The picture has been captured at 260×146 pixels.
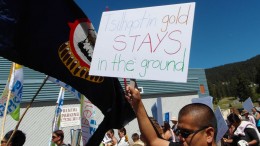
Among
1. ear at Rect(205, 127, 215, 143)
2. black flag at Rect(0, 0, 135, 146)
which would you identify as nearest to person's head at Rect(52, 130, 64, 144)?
black flag at Rect(0, 0, 135, 146)

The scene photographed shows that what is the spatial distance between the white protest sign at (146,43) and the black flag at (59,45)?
0.70 meters

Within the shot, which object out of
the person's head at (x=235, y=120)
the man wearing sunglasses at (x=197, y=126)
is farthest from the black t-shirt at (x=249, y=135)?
the man wearing sunglasses at (x=197, y=126)

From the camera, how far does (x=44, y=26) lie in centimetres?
331

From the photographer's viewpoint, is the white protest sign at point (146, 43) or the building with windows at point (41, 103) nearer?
the white protest sign at point (146, 43)

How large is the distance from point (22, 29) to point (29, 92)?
15683 mm

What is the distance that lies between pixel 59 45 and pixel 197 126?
1.76 m

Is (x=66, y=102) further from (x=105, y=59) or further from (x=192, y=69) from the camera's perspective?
(x=105, y=59)

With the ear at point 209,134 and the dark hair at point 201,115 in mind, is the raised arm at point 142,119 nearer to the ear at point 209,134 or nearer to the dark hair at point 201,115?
the dark hair at point 201,115

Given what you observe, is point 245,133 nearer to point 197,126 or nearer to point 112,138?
point 197,126

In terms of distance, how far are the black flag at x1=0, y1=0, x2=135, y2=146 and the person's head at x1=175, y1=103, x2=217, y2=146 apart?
146 cm

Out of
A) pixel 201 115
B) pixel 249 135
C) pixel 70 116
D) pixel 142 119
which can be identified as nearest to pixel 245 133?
pixel 249 135

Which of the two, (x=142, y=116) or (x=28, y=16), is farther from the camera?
(x=28, y=16)

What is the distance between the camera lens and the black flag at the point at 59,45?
3146 millimetres

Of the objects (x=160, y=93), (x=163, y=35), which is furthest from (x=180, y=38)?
(x=160, y=93)
